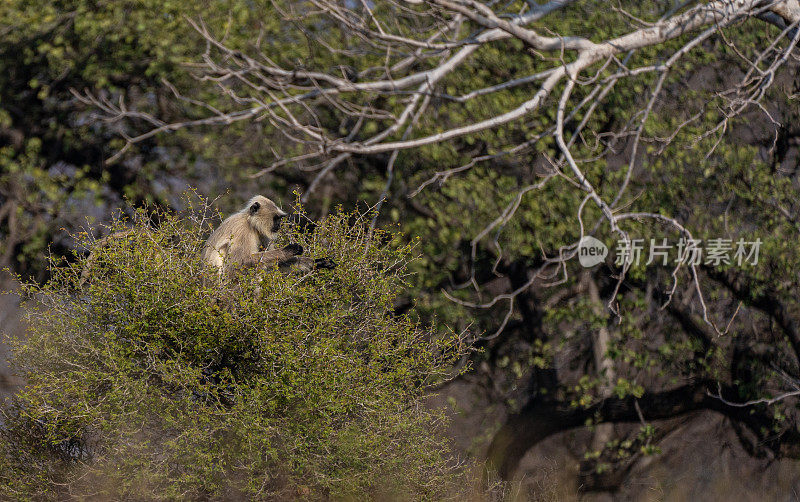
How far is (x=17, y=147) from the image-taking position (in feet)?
33.8

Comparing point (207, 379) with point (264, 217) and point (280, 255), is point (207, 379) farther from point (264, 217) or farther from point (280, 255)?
point (264, 217)

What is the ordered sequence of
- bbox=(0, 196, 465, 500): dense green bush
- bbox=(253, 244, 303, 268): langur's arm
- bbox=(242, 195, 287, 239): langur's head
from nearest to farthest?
1. bbox=(0, 196, 465, 500): dense green bush
2. bbox=(253, 244, 303, 268): langur's arm
3. bbox=(242, 195, 287, 239): langur's head

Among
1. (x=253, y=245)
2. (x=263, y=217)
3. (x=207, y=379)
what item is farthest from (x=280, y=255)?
(x=207, y=379)

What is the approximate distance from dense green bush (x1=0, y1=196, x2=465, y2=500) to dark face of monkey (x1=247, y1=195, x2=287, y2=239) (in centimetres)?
32

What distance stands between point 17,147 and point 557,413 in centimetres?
756

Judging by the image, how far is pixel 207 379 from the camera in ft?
20.0

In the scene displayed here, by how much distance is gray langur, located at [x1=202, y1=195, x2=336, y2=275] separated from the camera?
20.8 ft

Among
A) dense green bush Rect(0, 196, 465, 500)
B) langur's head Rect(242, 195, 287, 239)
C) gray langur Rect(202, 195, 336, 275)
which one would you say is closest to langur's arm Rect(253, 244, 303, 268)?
gray langur Rect(202, 195, 336, 275)

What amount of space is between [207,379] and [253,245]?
133 cm

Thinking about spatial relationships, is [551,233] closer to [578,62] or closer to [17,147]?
[578,62]

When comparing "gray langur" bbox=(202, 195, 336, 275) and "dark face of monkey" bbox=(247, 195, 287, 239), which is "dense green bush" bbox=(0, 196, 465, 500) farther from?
"dark face of monkey" bbox=(247, 195, 287, 239)

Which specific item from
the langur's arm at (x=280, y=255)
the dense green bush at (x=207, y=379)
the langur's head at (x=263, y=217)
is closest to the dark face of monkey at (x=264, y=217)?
the langur's head at (x=263, y=217)

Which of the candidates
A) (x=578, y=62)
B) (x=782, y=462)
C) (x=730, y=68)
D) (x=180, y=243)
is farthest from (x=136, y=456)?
(x=730, y=68)

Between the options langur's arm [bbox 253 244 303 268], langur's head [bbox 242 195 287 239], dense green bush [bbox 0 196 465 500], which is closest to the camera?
dense green bush [bbox 0 196 465 500]
